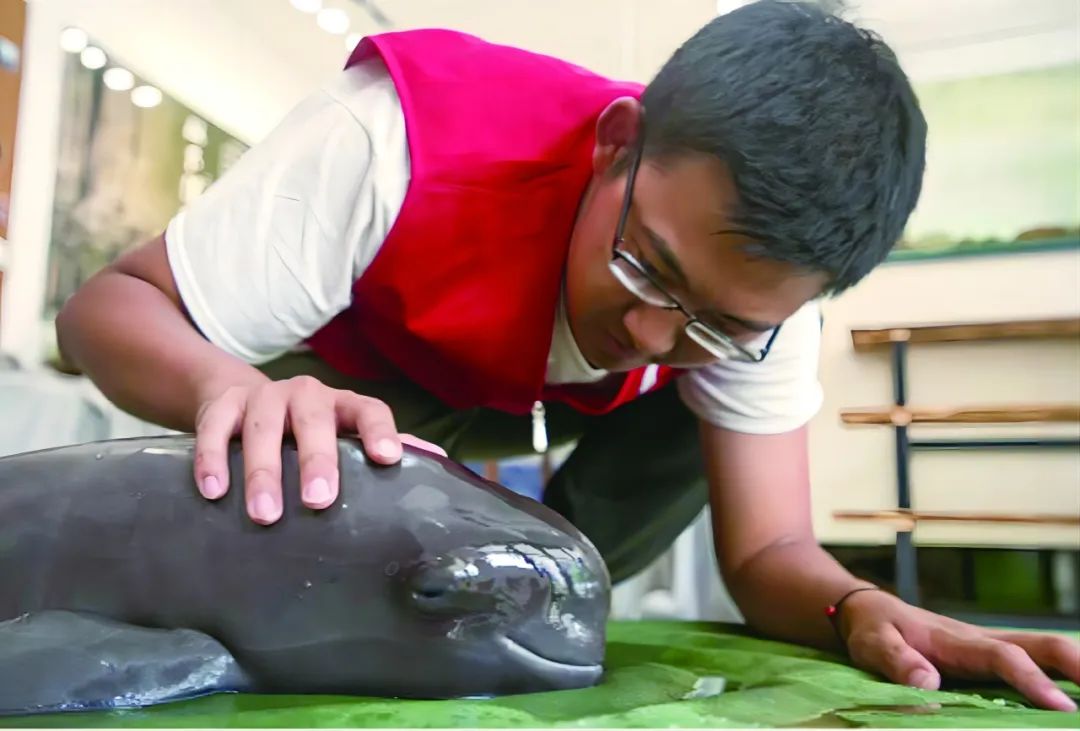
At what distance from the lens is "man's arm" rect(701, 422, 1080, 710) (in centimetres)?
69

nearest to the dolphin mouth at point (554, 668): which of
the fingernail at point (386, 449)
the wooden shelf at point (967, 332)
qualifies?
the fingernail at point (386, 449)

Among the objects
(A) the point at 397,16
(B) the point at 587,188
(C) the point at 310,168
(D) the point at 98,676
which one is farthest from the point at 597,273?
(A) the point at 397,16

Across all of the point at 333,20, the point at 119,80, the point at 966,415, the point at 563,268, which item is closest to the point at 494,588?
the point at 563,268

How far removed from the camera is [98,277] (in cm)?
85

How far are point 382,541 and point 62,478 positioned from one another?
23cm

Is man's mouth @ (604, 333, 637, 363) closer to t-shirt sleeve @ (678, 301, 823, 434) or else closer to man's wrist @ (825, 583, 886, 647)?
t-shirt sleeve @ (678, 301, 823, 434)

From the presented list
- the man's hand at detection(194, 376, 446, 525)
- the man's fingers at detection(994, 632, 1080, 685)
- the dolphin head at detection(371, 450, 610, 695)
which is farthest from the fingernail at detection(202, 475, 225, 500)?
the man's fingers at detection(994, 632, 1080, 685)

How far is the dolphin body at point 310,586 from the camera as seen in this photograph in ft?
1.71

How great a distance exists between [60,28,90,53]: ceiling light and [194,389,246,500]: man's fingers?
92 cm

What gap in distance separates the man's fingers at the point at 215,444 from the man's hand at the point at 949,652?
515 mm

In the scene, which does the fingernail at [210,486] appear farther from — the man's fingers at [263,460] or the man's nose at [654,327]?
the man's nose at [654,327]

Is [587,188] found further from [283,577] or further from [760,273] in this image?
[283,577]

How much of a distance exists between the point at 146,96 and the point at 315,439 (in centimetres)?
98

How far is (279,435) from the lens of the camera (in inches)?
21.7
